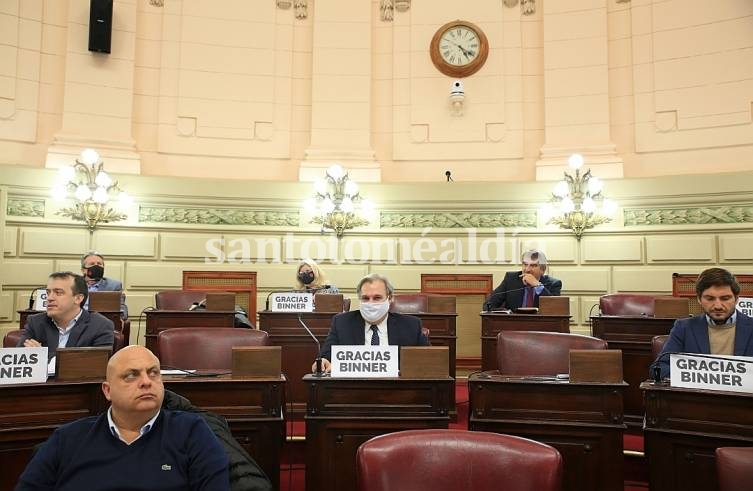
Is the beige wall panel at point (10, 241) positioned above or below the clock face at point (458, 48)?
below

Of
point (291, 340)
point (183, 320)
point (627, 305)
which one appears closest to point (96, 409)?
point (291, 340)

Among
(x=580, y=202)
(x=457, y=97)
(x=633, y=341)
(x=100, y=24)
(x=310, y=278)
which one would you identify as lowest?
(x=633, y=341)

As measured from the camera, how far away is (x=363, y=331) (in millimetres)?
4367

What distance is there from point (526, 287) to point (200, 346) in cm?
379

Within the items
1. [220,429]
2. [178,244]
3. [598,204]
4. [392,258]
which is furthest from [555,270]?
[220,429]

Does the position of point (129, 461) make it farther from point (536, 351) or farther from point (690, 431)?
point (536, 351)

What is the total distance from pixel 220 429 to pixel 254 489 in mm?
319

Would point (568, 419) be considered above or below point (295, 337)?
below

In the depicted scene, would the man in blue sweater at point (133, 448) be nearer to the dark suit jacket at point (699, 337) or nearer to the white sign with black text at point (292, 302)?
the dark suit jacket at point (699, 337)

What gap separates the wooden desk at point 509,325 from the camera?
591cm

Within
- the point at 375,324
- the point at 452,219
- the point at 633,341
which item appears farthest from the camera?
the point at 452,219

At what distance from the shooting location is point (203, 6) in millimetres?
9242

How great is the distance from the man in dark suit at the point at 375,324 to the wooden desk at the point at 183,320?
192 cm

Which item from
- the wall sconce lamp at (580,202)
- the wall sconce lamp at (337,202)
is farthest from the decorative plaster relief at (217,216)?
the wall sconce lamp at (580,202)
